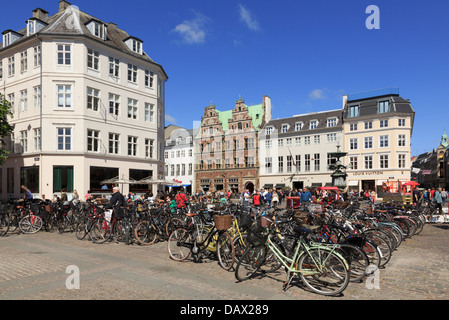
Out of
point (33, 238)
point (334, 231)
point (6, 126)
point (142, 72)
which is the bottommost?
point (33, 238)

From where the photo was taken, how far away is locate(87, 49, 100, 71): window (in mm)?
26367

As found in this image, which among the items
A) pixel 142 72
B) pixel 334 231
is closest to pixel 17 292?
pixel 334 231

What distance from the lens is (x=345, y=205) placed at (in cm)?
1074

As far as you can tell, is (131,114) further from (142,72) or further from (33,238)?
(33,238)

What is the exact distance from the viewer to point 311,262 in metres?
5.73

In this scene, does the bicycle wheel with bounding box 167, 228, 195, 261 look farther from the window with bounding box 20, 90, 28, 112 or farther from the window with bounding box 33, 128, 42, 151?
the window with bounding box 20, 90, 28, 112

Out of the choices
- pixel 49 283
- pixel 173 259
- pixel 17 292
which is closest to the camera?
pixel 17 292

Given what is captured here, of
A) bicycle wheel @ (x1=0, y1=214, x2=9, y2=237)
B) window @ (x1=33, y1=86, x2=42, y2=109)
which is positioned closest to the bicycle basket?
bicycle wheel @ (x1=0, y1=214, x2=9, y2=237)

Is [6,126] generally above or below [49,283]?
above

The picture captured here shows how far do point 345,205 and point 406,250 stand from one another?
83.1 inches

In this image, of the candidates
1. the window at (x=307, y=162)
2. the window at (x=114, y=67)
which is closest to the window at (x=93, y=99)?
the window at (x=114, y=67)

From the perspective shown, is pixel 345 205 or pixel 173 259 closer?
pixel 173 259

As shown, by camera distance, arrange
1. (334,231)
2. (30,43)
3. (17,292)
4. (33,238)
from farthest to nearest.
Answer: (30,43) → (33,238) → (334,231) → (17,292)

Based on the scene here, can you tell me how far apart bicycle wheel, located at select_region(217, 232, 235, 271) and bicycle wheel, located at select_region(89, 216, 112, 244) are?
4846mm
